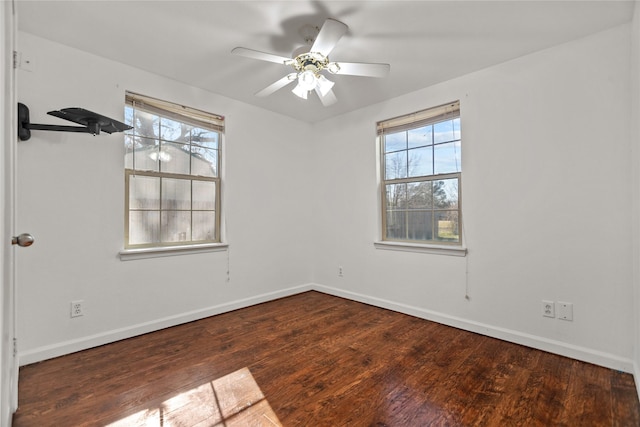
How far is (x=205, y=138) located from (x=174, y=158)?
44 centimetres

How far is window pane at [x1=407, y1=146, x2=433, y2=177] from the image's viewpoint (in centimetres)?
340

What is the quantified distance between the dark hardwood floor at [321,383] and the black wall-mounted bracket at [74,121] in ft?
5.58

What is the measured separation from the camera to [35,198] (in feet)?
7.67

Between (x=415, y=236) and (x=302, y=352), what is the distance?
5.96 feet

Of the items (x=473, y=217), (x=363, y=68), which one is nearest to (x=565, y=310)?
(x=473, y=217)

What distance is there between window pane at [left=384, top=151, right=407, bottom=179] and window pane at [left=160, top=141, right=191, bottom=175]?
2286 millimetres

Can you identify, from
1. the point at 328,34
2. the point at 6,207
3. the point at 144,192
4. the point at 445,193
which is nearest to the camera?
the point at 6,207

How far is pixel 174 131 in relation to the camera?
3.22m

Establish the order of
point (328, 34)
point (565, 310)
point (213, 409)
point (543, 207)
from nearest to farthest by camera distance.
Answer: point (213, 409), point (328, 34), point (565, 310), point (543, 207)

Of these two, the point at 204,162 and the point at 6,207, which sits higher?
the point at 204,162

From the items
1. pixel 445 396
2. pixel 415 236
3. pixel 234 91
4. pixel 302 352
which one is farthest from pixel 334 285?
pixel 234 91

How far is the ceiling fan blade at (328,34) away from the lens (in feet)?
5.94

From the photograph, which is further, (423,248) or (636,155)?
(423,248)

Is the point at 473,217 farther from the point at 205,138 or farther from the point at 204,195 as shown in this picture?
the point at 205,138
